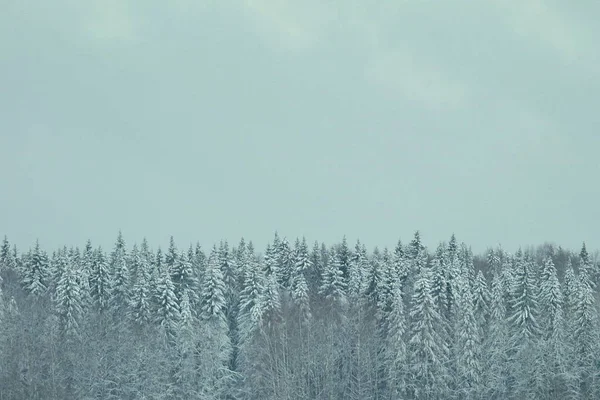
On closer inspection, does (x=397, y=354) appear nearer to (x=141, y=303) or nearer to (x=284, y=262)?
(x=141, y=303)

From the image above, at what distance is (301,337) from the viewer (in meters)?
85.0

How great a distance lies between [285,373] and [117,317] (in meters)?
22.5

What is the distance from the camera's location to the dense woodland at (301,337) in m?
79.4

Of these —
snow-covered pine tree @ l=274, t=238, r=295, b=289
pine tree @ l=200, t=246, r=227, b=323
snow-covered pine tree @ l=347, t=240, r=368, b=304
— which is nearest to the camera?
pine tree @ l=200, t=246, r=227, b=323

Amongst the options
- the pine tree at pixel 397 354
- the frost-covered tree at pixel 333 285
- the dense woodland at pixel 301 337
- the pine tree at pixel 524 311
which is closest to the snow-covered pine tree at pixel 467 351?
the dense woodland at pixel 301 337

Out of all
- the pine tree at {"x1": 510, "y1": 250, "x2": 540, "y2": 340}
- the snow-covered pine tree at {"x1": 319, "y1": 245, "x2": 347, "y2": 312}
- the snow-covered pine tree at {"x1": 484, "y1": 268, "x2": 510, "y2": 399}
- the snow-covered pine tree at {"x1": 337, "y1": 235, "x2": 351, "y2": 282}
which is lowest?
the snow-covered pine tree at {"x1": 484, "y1": 268, "x2": 510, "y2": 399}

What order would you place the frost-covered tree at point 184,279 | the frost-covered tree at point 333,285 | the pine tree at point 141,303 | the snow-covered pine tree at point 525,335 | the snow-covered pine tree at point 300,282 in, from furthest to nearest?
1. the frost-covered tree at point 333,285
2. the frost-covered tree at point 184,279
3. the snow-covered pine tree at point 300,282
4. the pine tree at point 141,303
5. the snow-covered pine tree at point 525,335

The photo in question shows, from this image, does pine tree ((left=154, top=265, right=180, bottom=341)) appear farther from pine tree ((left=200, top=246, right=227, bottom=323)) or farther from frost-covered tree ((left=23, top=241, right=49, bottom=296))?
frost-covered tree ((left=23, top=241, right=49, bottom=296))

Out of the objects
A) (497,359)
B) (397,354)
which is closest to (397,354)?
(397,354)

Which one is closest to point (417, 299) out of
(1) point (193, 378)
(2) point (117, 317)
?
(1) point (193, 378)

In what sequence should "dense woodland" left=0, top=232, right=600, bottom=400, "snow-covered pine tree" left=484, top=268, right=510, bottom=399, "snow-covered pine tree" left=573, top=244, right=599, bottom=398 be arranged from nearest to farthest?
"dense woodland" left=0, top=232, right=600, bottom=400, "snow-covered pine tree" left=573, top=244, right=599, bottom=398, "snow-covered pine tree" left=484, top=268, right=510, bottom=399

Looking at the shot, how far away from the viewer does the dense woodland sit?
79438 mm

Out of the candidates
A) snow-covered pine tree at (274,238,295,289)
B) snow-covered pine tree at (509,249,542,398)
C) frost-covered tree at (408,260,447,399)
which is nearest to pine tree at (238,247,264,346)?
snow-covered pine tree at (274,238,295,289)

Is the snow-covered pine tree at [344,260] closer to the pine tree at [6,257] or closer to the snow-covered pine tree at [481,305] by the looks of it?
the snow-covered pine tree at [481,305]
